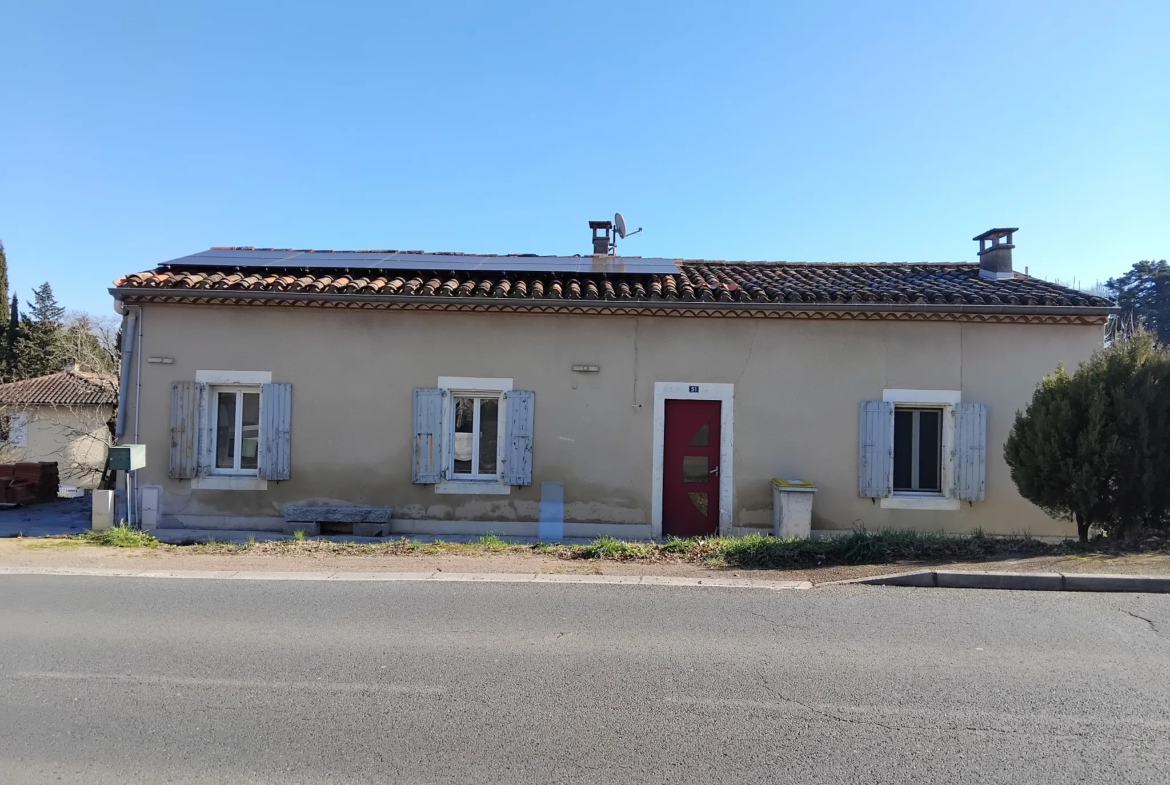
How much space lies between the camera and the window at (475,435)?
10406 millimetres

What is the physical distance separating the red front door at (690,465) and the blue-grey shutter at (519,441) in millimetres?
1961

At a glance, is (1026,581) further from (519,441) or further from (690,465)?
(519,441)

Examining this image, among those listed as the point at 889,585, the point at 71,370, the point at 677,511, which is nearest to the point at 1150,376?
the point at 889,585

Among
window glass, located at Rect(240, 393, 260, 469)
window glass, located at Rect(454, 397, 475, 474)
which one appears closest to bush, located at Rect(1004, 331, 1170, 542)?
window glass, located at Rect(454, 397, 475, 474)

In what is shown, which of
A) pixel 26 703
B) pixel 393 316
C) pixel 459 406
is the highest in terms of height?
pixel 393 316

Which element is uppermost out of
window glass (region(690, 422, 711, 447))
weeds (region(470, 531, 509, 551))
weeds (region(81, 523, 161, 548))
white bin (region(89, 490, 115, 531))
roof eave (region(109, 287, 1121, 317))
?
roof eave (region(109, 287, 1121, 317))

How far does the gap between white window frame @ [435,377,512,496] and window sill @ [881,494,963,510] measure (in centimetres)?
Answer: 534

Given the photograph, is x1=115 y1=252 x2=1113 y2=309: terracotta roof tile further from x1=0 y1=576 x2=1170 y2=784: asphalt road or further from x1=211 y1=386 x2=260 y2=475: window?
x1=0 y1=576 x2=1170 y2=784: asphalt road

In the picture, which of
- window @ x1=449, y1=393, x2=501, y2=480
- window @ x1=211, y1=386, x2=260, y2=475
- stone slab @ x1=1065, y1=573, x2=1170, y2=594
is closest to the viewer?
stone slab @ x1=1065, y1=573, x2=1170, y2=594

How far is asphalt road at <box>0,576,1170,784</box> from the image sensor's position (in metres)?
3.45

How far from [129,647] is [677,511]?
6.93 m

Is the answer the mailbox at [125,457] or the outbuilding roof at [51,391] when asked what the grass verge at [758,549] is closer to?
the mailbox at [125,457]

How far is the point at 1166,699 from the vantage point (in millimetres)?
4219

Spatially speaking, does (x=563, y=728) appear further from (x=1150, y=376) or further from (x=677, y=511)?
(x=1150, y=376)
